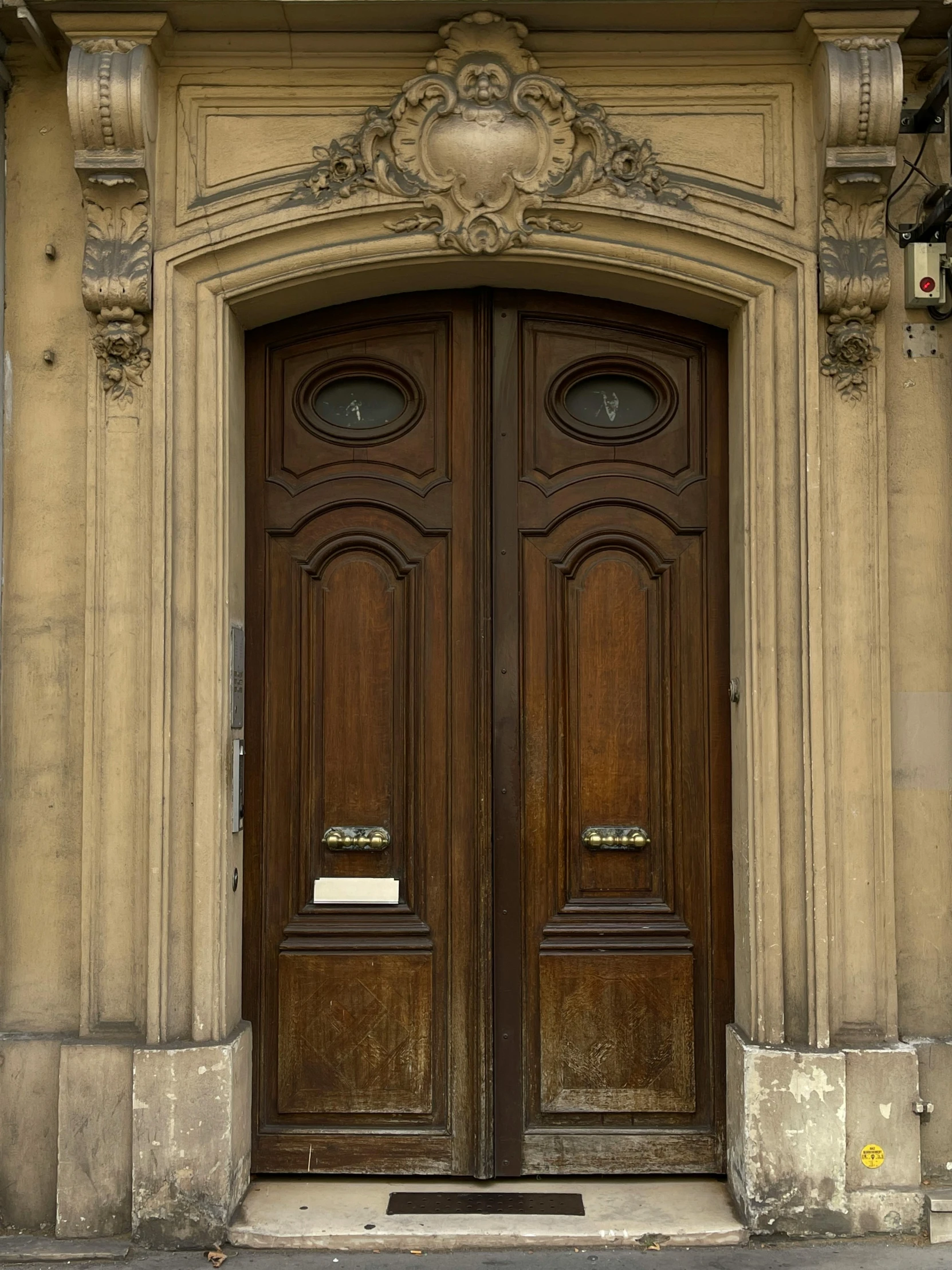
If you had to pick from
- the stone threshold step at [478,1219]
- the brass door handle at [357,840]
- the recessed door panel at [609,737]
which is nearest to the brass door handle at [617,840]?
the recessed door panel at [609,737]

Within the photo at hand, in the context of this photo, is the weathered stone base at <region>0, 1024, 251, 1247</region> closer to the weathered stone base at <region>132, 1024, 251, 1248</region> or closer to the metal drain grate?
the weathered stone base at <region>132, 1024, 251, 1248</region>

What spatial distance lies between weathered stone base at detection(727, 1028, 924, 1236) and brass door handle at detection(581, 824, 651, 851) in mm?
885

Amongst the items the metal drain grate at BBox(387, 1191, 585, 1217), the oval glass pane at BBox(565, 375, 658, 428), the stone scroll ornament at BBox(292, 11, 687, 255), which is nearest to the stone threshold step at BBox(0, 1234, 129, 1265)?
the metal drain grate at BBox(387, 1191, 585, 1217)

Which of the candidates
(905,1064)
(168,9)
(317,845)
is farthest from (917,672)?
(168,9)

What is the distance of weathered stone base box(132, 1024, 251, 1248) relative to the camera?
176 inches

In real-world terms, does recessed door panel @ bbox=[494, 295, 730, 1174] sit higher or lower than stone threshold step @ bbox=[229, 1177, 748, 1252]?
higher

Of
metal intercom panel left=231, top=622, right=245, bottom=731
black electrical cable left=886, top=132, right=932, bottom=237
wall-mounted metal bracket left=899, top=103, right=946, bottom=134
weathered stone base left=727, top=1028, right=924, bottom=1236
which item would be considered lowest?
weathered stone base left=727, top=1028, right=924, bottom=1236

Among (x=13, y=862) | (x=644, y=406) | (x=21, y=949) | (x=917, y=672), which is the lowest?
(x=21, y=949)

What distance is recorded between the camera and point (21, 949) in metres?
4.70

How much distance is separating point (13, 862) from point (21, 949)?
0.32m

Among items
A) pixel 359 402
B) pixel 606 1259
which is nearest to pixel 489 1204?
pixel 606 1259

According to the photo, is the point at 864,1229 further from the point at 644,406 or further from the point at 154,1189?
the point at 644,406

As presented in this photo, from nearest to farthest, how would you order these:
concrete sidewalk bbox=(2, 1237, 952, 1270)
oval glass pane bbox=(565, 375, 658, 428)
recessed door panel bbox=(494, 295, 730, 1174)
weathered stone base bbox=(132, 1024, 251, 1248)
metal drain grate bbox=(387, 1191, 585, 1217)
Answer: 1. concrete sidewalk bbox=(2, 1237, 952, 1270)
2. weathered stone base bbox=(132, 1024, 251, 1248)
3. metal drain grate bbox=(387, 1191, 585, 1217)
4. recessed door panel bbox=(494, 295, 730, 1174)
5. oval glass pane bbox=(565, 375, 658, 428)

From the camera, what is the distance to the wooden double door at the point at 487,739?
4.96 m
